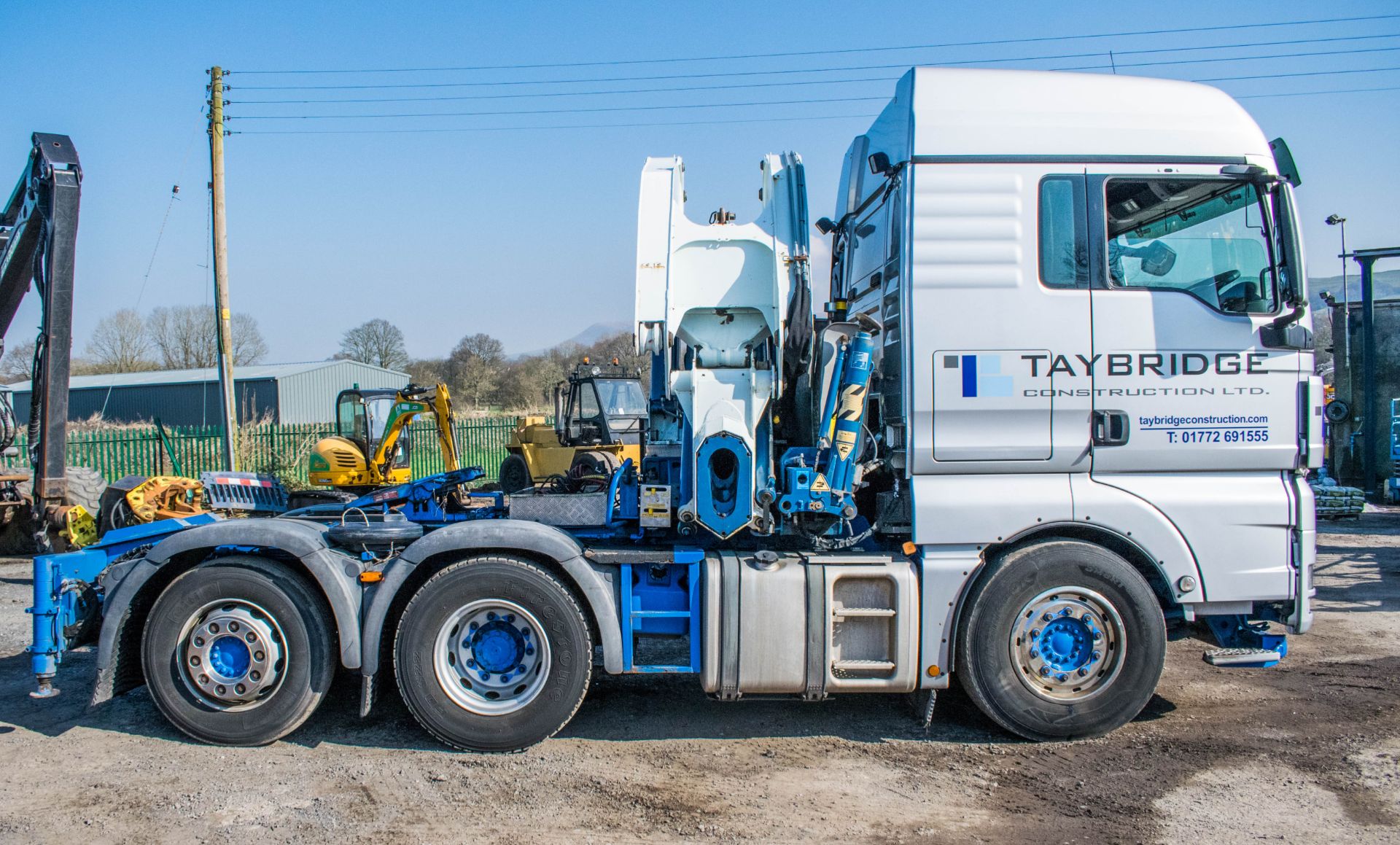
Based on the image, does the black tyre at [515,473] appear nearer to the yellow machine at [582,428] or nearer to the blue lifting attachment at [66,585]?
the yellow machine at [582,428]

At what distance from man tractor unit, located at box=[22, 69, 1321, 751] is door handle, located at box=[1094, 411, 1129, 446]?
15 millimetres

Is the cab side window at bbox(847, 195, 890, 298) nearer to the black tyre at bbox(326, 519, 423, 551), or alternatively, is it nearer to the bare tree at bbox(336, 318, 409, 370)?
the black tyre at bbox(326, 519, 423, 551)

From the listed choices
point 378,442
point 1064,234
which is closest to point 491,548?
point 1064,234

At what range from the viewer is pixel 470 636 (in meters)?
5.17

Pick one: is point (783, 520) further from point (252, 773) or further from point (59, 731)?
point (59, 731)

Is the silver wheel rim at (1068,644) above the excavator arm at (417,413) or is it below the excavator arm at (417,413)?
below

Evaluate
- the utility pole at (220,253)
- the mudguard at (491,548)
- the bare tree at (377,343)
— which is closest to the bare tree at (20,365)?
the bare tree at (377,343)

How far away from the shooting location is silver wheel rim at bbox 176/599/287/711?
203 inches

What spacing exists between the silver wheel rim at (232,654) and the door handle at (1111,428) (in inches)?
184

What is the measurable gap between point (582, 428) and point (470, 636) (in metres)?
11.6

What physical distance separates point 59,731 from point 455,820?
2.91m

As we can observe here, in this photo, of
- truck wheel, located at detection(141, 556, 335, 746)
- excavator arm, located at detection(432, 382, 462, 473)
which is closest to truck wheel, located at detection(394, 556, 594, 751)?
truck wheel, located at detection(141, 556, 335, 746)

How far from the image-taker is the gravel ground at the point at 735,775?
4262 mm

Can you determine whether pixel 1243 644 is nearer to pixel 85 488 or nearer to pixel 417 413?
pixel 417 413
